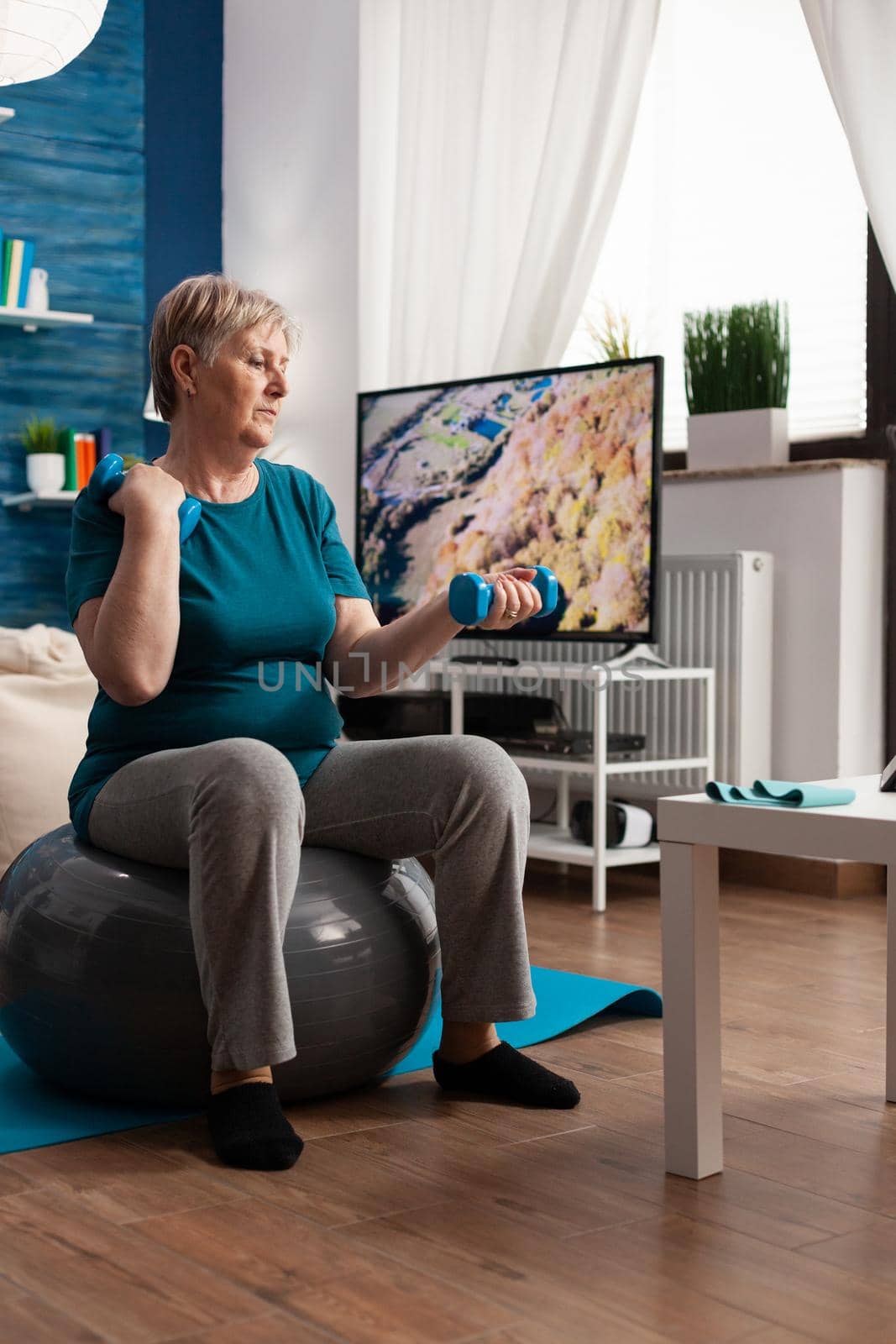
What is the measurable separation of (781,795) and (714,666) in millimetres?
2142

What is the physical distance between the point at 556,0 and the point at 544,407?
1.19 metres

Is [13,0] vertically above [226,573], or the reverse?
[13,0]

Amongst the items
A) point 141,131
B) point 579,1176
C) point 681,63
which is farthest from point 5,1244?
point 141,131

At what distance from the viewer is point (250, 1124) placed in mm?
1699

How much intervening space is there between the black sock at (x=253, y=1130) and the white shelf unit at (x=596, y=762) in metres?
1.75

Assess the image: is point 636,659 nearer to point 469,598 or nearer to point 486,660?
point 486,660

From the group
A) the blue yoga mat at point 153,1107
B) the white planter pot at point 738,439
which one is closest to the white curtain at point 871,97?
the white planter pot at point 738,439

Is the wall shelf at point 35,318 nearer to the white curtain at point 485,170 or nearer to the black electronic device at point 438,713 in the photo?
the white curtain at point 485,170

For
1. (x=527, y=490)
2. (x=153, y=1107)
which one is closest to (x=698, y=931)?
(x=153, y=1107)

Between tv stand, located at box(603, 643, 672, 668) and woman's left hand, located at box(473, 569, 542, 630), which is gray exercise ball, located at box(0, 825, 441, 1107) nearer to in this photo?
woman's left hand, located at box(473, 569, 542, 630)

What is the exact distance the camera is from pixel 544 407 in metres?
3.69

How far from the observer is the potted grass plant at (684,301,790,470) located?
3.70m

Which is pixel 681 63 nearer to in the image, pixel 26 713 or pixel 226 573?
pixel 26 713

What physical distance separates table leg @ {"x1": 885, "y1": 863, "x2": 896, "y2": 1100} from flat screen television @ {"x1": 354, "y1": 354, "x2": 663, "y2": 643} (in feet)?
5.05
